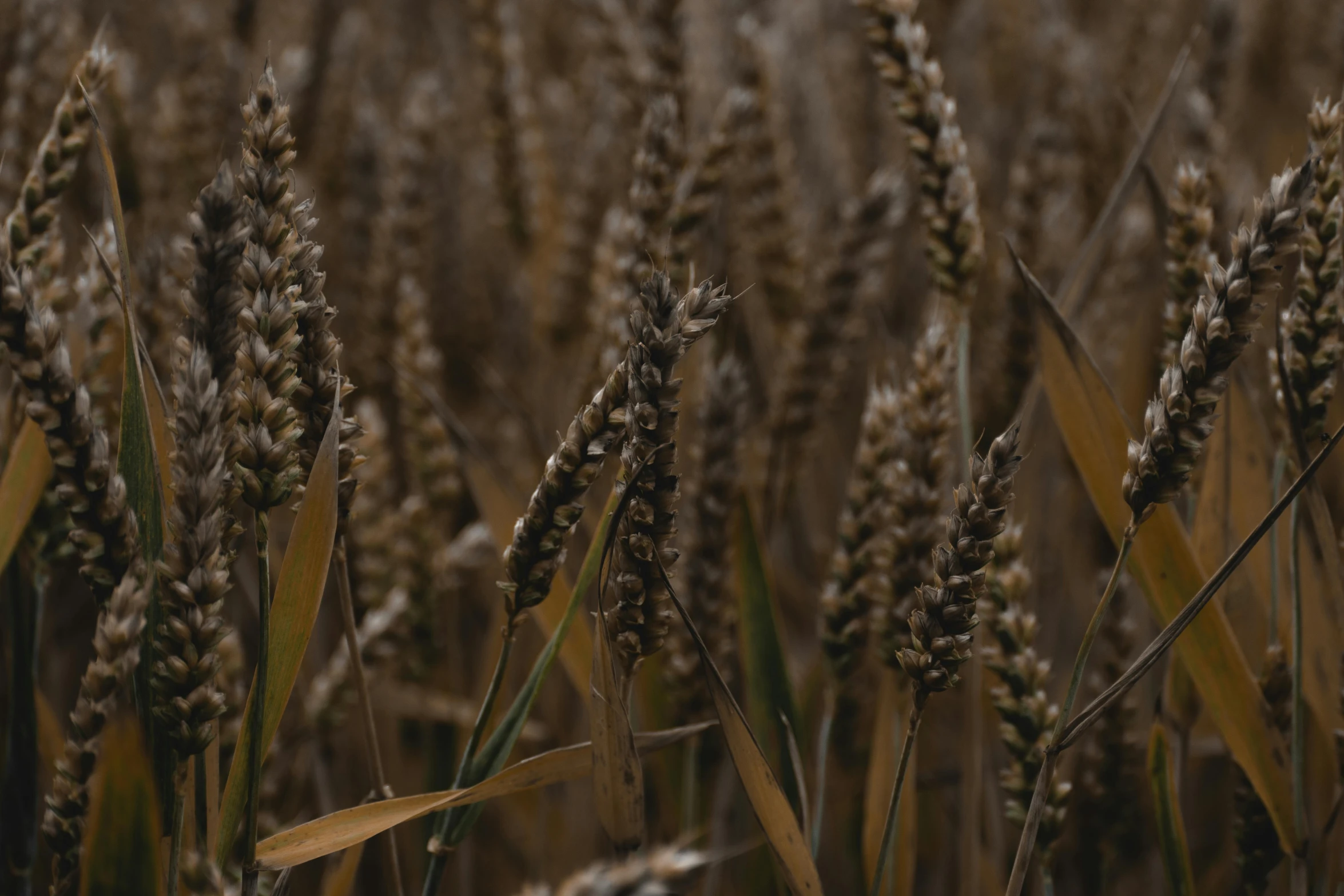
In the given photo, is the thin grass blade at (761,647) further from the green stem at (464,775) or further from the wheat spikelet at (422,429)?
the wheat spikelet at (422,429)

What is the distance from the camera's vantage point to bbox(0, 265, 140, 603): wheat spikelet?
1.18 feet

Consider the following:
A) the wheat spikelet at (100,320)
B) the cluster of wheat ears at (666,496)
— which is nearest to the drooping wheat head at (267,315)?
the cluster of wheat ears at (666,496)

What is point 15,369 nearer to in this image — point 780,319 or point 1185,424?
point 1185,424

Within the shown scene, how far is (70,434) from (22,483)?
0.68 ft

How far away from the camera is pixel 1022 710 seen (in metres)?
0.53

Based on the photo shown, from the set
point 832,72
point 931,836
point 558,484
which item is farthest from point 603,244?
point 832,72

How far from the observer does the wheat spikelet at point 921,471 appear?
59 cm

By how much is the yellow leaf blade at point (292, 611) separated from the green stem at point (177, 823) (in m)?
0.02

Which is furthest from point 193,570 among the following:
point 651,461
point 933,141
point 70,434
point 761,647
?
point 933,141

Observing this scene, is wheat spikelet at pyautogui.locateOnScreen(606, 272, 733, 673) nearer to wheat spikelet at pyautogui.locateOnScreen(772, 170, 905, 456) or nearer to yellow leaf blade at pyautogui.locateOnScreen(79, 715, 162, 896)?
yellow leaf blade at pyautogui.locateOnScreen(79, 715, 162, 896)

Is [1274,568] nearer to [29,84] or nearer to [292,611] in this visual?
[292,611]

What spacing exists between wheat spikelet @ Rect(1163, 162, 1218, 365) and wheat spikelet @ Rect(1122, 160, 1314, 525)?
0.60 feet

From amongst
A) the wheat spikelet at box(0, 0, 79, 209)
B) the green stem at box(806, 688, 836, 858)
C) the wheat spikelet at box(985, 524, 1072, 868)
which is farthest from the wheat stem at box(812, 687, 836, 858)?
the wheat spikelet at box(0, 0, 79, 209)

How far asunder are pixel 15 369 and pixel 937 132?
54 centimetres
